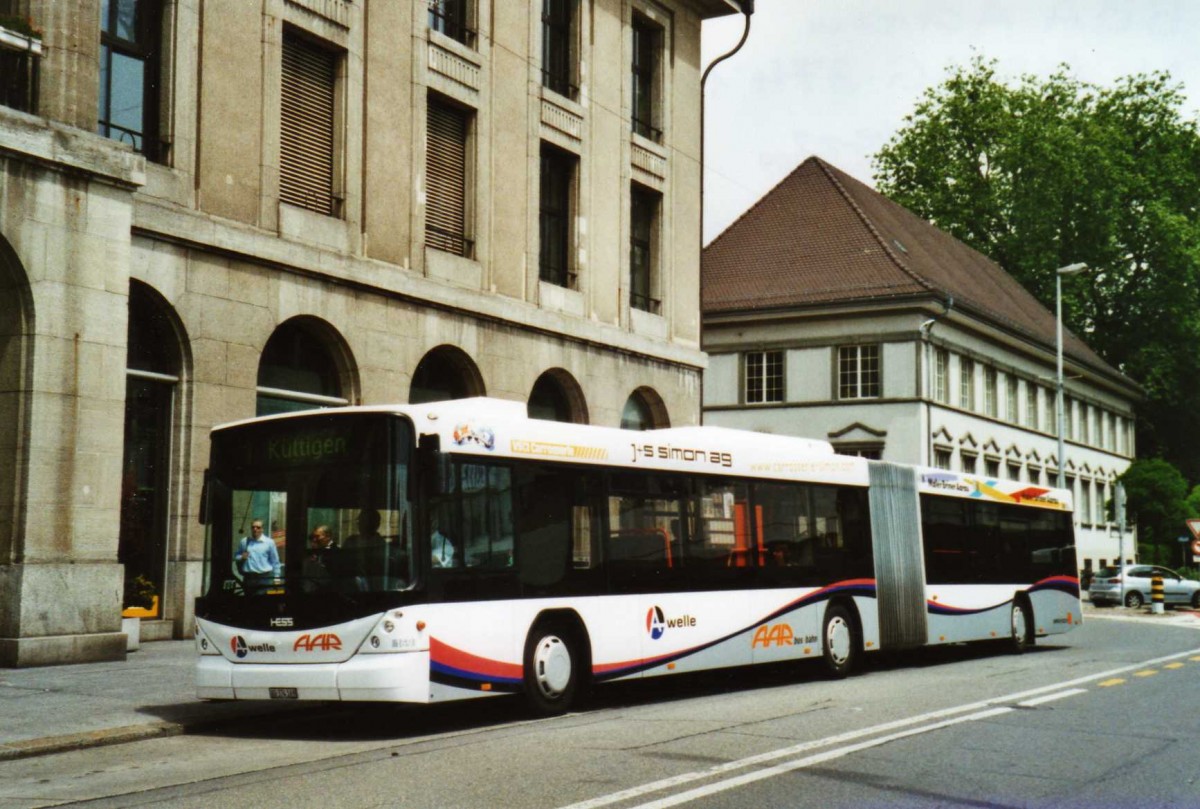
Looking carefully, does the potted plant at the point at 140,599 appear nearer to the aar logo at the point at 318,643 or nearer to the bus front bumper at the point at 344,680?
the bus front bumper at the point at 344,680

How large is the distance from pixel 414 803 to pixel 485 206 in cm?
1759

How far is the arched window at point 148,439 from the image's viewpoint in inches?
738

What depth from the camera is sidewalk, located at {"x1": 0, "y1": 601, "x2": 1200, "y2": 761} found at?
11.3 m

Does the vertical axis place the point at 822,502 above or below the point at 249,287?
below

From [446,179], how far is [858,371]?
2806 cm

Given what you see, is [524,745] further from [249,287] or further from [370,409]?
[249,287]

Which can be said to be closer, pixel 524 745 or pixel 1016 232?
pixel 524 745

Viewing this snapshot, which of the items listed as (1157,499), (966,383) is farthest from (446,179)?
(1157,499)

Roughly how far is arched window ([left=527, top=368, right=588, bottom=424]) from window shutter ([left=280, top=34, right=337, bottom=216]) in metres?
6.12

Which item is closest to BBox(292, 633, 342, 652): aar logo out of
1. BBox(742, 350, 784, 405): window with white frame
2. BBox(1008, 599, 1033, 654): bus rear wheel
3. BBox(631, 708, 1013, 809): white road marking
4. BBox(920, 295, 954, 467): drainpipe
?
BBox(631, 708, 1013, 809): white road marking

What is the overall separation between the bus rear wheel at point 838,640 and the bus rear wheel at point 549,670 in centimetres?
497

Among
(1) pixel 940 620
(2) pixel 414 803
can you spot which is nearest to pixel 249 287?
(1) pixel 940 620

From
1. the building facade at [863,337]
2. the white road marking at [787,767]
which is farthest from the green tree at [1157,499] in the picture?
the white road marking at [787,767]

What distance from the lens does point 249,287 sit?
66.3 ft
